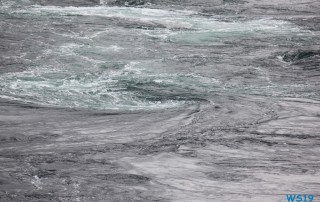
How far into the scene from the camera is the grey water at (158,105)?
394 inches

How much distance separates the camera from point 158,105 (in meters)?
13.9

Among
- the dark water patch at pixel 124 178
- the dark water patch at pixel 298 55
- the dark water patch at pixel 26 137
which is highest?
the dark water patch at pixel 298 55

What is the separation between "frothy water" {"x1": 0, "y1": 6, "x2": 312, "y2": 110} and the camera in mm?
14469

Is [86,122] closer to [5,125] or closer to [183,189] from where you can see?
[5,125]

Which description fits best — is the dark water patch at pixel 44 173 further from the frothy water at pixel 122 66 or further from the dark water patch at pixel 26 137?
the frothy water at pixel 122 66

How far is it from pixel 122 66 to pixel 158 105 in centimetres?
386

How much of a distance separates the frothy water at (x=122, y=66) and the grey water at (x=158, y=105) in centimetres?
5

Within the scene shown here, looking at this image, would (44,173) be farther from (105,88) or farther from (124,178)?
(105,88)

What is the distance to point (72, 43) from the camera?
20016mm

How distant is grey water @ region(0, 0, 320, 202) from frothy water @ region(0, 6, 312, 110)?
53 millimetres

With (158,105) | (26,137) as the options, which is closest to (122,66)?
(158,105)

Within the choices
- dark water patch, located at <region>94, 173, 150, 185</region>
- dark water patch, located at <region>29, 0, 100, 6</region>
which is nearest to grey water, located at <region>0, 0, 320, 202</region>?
dark water patch, located at <region>94, 173, 150, 185</region>

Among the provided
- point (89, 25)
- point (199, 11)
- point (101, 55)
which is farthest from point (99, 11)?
point (101, 55)

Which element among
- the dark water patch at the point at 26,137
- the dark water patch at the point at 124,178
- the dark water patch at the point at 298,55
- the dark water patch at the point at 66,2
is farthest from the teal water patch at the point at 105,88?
the dark water patch at the point at 66,2
